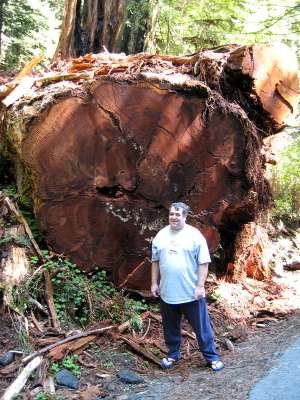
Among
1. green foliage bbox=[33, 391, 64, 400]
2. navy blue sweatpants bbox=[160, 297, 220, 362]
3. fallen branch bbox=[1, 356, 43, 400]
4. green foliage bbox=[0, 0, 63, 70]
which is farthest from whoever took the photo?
green foliage bbox=[0, 0, 63, 70]

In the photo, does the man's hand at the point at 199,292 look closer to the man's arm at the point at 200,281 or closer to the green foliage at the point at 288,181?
the man's arm at the point at 200,281

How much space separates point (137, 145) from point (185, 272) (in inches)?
63.1

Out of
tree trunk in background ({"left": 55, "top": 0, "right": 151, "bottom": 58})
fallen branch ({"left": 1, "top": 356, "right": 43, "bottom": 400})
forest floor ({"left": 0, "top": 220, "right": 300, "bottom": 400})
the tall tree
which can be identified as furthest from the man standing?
the tall tree

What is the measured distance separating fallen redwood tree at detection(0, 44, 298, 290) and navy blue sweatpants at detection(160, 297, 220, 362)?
3.51 feet

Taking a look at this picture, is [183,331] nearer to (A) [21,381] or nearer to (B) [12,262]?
(B) [12,262]

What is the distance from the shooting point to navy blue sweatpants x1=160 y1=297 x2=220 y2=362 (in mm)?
4672

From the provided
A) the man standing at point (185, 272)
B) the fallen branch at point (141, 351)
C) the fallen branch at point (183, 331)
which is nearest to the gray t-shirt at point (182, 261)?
the man standing at point (185, 272)

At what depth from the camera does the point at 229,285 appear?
6891 millimetres

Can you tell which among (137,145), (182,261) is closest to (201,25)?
(137,145)

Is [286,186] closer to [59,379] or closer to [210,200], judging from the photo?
[210,200]

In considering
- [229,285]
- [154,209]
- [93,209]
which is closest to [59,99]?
[93,209]

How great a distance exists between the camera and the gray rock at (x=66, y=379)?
4.10 m

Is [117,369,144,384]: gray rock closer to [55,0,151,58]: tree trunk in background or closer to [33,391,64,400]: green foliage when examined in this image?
[33,391,64,400]: green foliage

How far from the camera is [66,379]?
414cm
